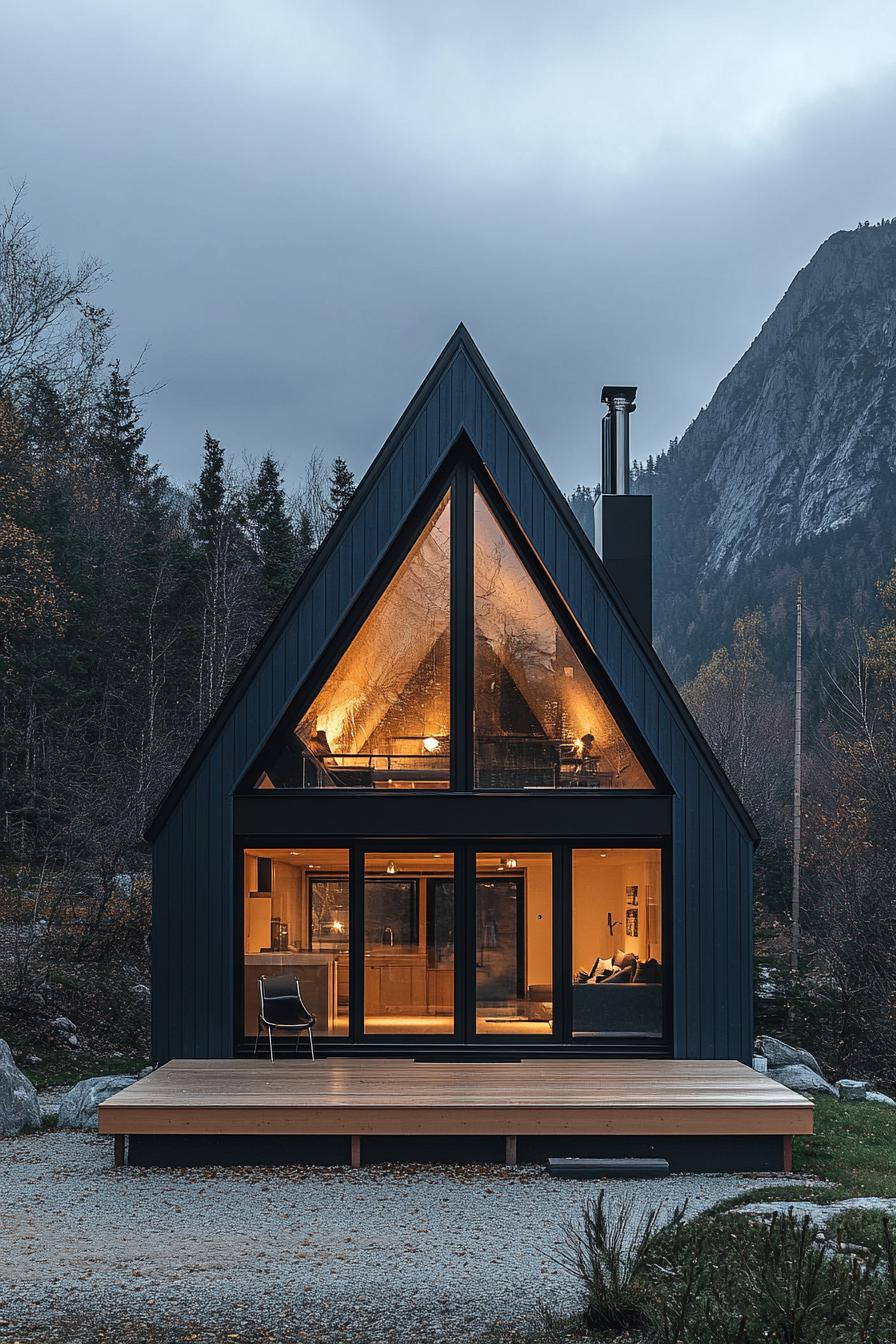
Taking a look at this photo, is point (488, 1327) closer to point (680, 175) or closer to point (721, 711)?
point (721, 711)

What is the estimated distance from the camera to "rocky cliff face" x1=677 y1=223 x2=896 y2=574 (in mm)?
76188

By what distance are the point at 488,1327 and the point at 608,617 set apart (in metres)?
6.29

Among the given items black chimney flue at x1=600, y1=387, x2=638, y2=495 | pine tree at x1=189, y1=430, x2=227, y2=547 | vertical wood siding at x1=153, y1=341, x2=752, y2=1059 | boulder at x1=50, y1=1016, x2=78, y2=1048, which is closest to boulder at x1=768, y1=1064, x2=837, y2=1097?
vertical wood siding at x1=153, y1=341, x2=752, y2=1059

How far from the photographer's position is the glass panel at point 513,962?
10.2 metres

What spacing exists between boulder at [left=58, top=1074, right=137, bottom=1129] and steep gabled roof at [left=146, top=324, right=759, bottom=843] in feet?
7.14

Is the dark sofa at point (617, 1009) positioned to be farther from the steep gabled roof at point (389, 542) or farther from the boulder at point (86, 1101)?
the boulder at point (86, 1101)

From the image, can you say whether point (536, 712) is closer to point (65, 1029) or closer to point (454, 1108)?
point (454, 1108)

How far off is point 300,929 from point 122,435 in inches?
1126

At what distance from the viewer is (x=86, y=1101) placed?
9.93 meters

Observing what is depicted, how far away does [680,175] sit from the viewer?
78.1m

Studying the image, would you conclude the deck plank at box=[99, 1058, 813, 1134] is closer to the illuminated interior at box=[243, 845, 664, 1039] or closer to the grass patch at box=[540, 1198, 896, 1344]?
the illuminated interior at box=[243, 845, 664, 1039]

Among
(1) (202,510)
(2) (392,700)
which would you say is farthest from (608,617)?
(1) (202,510)

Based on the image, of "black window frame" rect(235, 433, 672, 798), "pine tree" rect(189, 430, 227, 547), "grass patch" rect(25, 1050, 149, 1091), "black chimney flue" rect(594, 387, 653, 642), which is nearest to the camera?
"black window frame" rect(235, 433, 672, 798)

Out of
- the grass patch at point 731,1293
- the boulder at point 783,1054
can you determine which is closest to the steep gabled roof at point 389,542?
the boulder at point 783,1054
